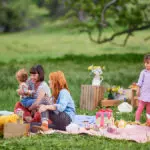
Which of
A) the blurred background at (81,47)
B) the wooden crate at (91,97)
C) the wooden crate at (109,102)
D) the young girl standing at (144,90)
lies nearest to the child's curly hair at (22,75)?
the blurred background at (81,47)

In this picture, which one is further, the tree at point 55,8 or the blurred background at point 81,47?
the tree at point 55,8

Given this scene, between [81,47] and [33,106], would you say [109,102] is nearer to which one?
[33,106]

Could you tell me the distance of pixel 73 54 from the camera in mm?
25359

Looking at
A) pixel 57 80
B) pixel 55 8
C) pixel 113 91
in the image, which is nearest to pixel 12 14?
pixel 55 8

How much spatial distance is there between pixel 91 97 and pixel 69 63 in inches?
354

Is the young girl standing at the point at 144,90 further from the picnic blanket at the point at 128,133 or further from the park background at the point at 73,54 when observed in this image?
the picnic blanket at the point at 128,133

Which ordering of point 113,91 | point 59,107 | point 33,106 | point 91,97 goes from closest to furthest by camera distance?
point 59,107 → point 33,106 → point 91,97 → point 113,91

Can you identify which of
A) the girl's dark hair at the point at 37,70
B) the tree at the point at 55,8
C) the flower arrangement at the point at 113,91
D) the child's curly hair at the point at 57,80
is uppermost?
the tree at the point at 55,8

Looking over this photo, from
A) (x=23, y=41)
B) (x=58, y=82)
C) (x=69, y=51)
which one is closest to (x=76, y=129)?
(x=58, y=82)

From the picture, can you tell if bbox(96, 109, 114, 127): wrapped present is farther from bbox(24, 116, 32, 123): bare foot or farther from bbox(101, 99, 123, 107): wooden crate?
bbox(101, 99, 123, 107): wooden crate

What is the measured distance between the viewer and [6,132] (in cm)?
888

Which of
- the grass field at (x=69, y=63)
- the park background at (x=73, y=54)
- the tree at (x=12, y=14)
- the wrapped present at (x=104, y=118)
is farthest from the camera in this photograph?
the tree at (x=12, y=14)

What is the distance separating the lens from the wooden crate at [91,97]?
12.2 meters

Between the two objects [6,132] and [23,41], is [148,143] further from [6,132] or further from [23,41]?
[23,41]
